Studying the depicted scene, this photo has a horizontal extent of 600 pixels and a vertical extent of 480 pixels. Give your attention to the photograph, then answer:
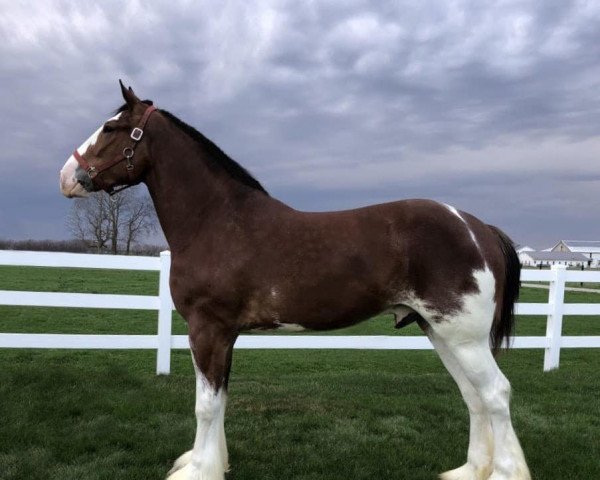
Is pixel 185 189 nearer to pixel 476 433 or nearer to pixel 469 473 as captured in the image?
pixel 476 433

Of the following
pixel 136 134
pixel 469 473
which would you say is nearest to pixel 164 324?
pixel 136 134

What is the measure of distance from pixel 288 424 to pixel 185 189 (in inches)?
95.6

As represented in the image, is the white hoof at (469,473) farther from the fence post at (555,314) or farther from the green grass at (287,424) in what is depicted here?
the fence post at (555,314)

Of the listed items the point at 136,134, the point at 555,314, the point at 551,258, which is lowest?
the point at 555,314

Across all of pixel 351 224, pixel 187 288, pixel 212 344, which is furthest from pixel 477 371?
pixel 187 288

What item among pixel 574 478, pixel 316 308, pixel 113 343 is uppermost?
pixel 316 308

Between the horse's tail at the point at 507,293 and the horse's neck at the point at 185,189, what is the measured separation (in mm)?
1670

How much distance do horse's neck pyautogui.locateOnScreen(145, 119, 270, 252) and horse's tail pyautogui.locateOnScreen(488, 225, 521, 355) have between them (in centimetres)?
167

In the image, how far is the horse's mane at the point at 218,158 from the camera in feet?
11.1

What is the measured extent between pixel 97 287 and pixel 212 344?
17838 millimetres

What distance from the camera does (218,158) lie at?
134 inches

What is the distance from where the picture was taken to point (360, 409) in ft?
16.8

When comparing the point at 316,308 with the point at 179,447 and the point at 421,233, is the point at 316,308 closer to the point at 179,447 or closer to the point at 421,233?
the point at 421,233

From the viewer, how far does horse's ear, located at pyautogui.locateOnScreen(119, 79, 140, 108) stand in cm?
328
